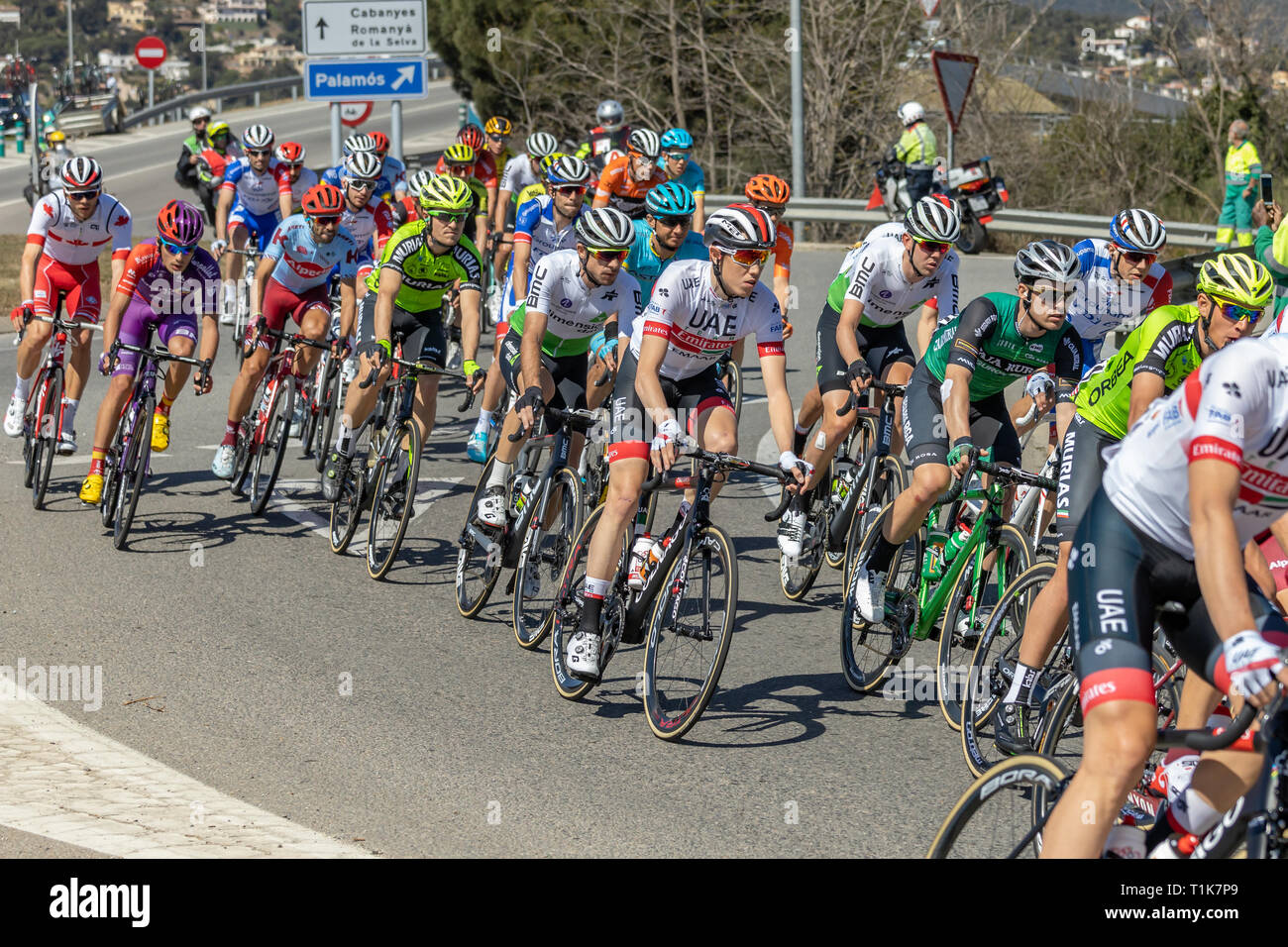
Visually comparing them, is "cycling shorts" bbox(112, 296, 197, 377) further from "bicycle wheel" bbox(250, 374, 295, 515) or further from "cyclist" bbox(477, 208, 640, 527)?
"cyclist" bbox(477, 208, 640, 527)

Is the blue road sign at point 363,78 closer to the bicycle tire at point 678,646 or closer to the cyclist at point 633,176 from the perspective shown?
the cyclist at point 633,176

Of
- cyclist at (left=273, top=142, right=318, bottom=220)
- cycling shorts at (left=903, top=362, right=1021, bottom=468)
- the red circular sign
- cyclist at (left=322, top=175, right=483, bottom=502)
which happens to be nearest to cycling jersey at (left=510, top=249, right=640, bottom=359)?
Result: cyclist at (left=322, top=175, right=483, bottom=502)

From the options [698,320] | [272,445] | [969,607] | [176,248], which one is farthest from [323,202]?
[969,607]

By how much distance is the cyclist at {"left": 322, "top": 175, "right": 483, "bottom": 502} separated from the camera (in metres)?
9.98

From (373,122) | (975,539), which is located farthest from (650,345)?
(373,122)

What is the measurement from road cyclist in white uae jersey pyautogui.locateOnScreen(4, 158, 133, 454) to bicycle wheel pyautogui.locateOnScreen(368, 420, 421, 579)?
9.60ft

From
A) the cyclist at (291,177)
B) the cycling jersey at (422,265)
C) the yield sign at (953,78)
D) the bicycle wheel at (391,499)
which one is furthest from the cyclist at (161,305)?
the yield sign at (953,78)

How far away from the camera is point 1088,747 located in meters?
4.13

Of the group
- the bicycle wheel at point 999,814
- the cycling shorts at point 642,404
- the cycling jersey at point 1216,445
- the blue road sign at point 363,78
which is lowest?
the bicycle wheel at point 999,814

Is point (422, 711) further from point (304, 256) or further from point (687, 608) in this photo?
point (304, 256)

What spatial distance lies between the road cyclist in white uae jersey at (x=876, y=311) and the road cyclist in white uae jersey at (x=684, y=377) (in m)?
1.14

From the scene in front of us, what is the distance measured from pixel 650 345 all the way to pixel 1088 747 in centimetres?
350

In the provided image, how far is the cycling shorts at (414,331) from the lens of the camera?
1064cm

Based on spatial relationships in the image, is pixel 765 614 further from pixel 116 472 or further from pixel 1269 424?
pixel 1269 424
